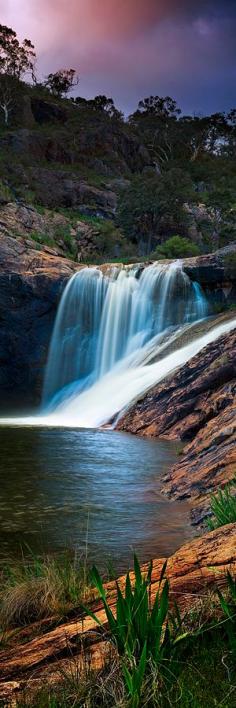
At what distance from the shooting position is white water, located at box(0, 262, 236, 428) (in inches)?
1111

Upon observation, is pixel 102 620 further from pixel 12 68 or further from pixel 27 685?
pixel 12 68

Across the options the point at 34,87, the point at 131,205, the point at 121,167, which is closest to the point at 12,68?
the point at 34,87

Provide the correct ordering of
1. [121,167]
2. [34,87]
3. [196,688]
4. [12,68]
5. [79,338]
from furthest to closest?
[34,87] → [12,68] → [121,167] → [79,338] → [196,688]

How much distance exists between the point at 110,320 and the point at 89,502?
74.6ft

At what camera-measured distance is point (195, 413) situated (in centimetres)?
1802

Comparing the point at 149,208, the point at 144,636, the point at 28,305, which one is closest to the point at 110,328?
the point at 28,305

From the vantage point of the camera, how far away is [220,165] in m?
87.1

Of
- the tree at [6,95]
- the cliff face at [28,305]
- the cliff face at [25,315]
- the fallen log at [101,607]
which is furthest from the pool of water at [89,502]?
the tree at [6,95]

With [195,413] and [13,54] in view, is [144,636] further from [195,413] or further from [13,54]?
[13,54]

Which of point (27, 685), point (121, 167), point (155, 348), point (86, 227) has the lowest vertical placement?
point (27, 685)

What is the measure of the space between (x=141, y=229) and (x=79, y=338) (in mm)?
24404

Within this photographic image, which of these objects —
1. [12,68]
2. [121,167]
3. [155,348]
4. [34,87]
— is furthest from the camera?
[34,87]

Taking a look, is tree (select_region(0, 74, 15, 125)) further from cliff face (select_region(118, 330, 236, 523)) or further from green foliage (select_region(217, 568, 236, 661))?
green foliage (select_region(217, 568, 236, 661))

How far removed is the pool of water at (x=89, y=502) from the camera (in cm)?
709
